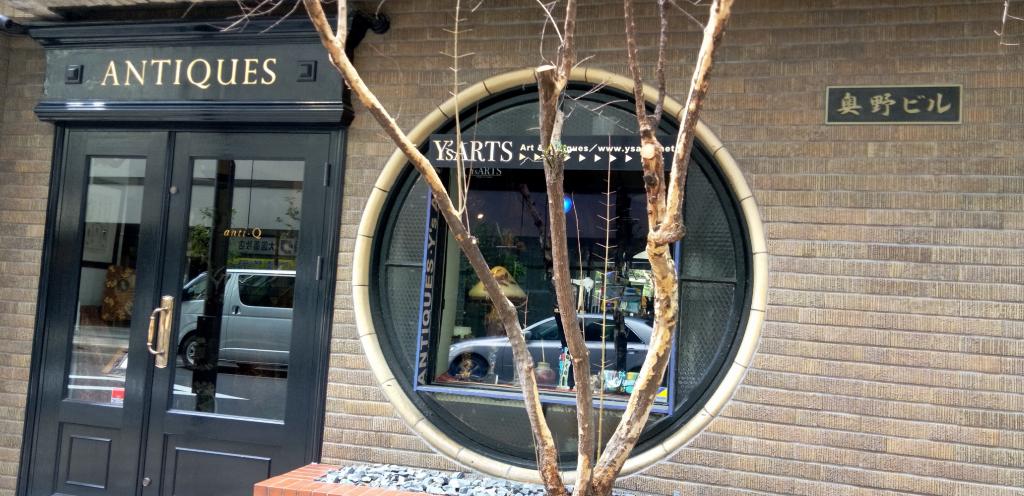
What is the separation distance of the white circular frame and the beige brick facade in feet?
0.22

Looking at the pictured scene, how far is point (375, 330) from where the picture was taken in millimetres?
4992

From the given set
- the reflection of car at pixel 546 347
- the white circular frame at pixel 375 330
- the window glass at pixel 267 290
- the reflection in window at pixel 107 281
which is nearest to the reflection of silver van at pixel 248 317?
the window glass at pixel 267 290

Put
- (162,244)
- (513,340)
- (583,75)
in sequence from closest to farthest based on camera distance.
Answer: (513,340), (583,75), (162,244)

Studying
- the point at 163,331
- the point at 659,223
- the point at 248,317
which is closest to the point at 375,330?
the point at 248,317

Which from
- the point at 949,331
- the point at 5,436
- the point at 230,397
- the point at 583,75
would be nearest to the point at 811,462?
the point at 949,331

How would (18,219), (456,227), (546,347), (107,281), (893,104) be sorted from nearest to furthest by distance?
(456,227) → (893,104) → (546,347) → (107,281) → (18,219)

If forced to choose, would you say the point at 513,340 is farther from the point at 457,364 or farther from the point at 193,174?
the point at 193,174

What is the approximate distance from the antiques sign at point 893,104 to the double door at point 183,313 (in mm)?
3170

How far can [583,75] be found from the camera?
4.71 meters

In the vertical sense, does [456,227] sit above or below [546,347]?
above

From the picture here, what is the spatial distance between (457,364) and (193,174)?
7.61 feet

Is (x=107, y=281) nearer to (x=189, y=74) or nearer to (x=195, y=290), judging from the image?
(x=195, y=290)

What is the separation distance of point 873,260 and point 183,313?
448cm

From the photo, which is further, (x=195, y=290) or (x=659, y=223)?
(x=195, y=290)
